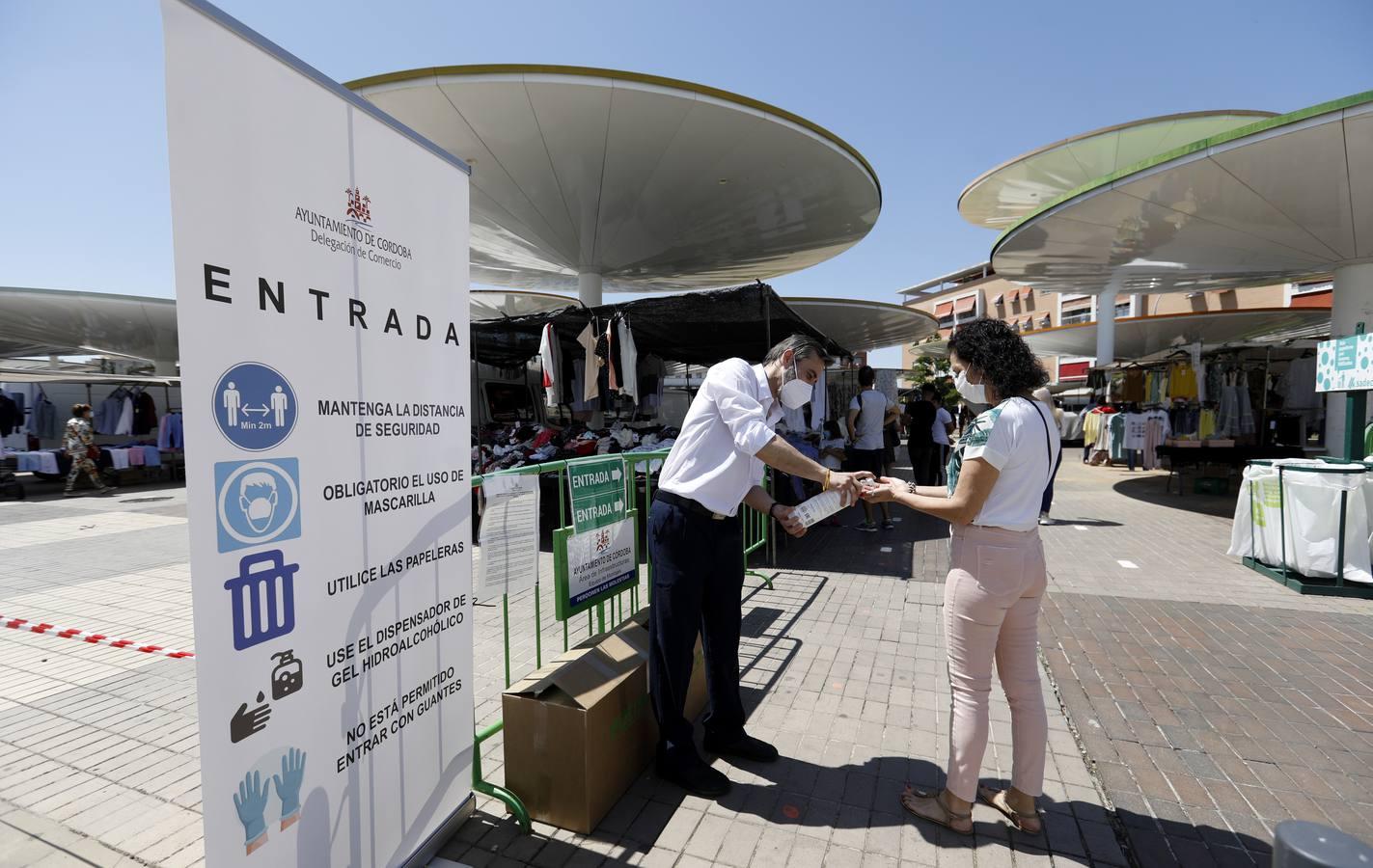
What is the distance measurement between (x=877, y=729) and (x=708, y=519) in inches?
67.0

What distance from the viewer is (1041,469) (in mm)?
2250

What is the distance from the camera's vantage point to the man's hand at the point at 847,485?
276 cm

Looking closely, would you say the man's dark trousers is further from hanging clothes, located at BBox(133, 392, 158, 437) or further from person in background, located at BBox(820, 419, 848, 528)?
hanging clothes, located at BBox(133, 392, 158, 437)

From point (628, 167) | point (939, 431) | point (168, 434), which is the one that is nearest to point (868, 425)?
point (939, 431)

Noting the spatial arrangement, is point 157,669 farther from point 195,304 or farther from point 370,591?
point 195,304

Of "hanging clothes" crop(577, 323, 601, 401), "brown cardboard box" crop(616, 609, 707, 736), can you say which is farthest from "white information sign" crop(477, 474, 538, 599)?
"hanging clothes" crop(577, 323, 601, 401)

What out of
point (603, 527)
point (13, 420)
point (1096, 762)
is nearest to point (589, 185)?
point (603, 527)

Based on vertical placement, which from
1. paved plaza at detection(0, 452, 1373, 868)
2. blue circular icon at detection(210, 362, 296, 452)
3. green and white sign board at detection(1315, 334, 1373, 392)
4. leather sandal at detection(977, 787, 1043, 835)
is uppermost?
green and white sign board at detection(1315, 334, 1373, 392)

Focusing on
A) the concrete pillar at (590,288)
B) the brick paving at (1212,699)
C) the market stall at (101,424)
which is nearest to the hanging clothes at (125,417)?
the market stall at (101,424)

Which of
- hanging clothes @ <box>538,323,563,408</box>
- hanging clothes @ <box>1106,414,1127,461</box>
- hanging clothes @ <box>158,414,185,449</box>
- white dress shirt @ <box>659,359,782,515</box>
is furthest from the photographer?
hanging clothes @ <box>158,414,185,449</box>

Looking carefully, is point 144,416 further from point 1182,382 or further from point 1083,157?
point 1083,157

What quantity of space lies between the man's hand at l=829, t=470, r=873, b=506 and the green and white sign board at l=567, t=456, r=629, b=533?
1.38 meters

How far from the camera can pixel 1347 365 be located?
20.1 feet

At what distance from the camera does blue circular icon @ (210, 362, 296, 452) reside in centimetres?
153
